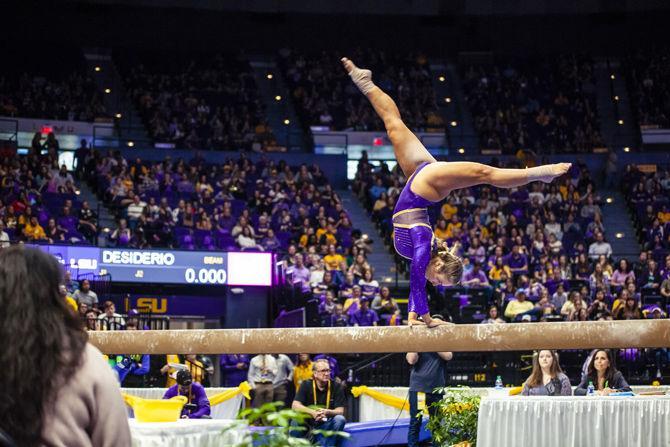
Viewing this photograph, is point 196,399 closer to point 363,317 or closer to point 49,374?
point 49,374

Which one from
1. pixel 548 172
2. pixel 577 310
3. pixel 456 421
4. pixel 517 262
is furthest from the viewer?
pixel 517 262

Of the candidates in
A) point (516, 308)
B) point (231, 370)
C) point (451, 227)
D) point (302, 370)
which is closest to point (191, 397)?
point (302, 370)

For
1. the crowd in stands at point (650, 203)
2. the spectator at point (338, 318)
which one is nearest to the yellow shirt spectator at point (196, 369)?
the spectator at point (338, 318)

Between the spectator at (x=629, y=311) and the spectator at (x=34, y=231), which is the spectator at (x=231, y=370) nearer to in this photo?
the spectator at (x=34, y=231)

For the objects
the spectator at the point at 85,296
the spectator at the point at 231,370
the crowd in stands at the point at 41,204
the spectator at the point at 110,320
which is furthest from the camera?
the crowd in stands at the point at 41,204

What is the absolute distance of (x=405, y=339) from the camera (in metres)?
6.26

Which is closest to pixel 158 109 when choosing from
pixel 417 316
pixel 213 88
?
pixel 213 88

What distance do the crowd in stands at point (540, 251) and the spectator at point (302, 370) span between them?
3.64m

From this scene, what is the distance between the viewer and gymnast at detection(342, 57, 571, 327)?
243 inches

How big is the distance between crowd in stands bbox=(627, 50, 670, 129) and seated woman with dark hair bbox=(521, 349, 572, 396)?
19.6 m

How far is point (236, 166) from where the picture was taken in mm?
22031

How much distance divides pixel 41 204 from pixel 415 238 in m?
13.4

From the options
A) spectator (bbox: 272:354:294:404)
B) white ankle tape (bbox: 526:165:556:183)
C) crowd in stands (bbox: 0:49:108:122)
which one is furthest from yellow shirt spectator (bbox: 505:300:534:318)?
crowd in stands (bbox: 0:49:108:122)

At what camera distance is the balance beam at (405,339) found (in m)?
6.12
